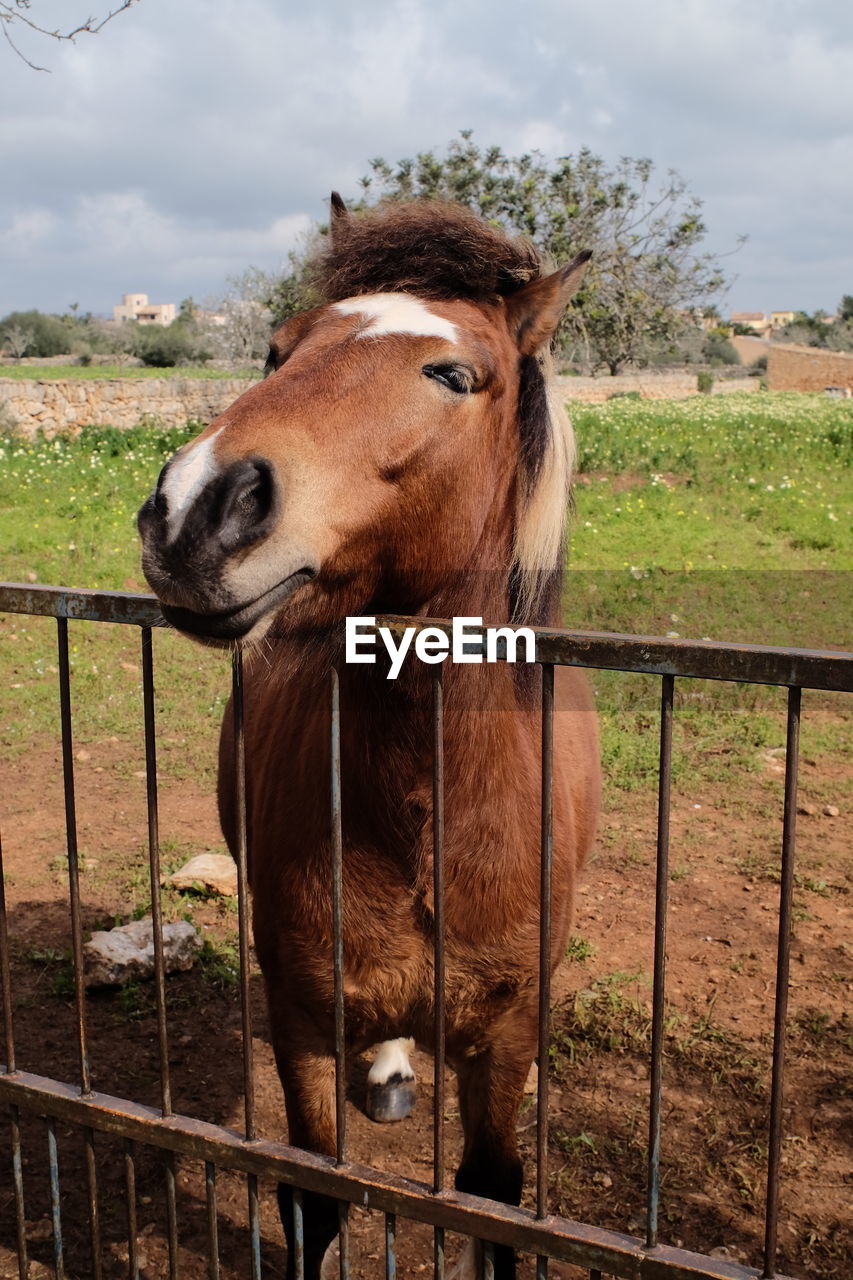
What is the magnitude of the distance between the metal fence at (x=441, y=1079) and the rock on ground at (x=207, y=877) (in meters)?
2.26

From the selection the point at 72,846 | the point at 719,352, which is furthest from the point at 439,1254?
the point at 719,352

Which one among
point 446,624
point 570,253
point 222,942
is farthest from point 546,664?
point 570,253

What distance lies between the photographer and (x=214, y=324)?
5538cm

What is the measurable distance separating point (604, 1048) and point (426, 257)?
2.82 metres

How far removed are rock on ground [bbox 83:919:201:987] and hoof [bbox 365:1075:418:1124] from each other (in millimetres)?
1032

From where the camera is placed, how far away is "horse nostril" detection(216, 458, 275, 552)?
157 centimetres

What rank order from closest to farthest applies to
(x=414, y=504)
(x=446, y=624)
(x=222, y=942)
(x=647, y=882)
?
1. (x=446, y=624)
2. (x=414, y=504)
3. (x=222, y=942)
4. (x=647, y=882)

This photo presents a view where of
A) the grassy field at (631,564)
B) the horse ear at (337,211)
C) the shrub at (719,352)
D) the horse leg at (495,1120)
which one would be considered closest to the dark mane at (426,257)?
the horse ear at (337,211)

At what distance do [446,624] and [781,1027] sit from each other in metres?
0.83

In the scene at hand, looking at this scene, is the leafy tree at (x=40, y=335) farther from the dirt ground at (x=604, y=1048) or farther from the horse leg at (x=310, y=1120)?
the horse leg at (x=310, y=1120)

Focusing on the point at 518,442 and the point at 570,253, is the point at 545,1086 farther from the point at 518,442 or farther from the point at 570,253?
the point at 570,253

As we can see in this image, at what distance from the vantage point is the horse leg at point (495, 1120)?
2.40 meters

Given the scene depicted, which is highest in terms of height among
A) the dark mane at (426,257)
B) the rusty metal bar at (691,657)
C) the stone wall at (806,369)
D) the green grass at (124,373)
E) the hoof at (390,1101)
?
the stone wall at (806,369)

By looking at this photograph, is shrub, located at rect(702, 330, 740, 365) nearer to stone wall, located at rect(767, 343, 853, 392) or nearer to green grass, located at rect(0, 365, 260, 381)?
stone wall, located at rect(767, 343, 853, 392)
